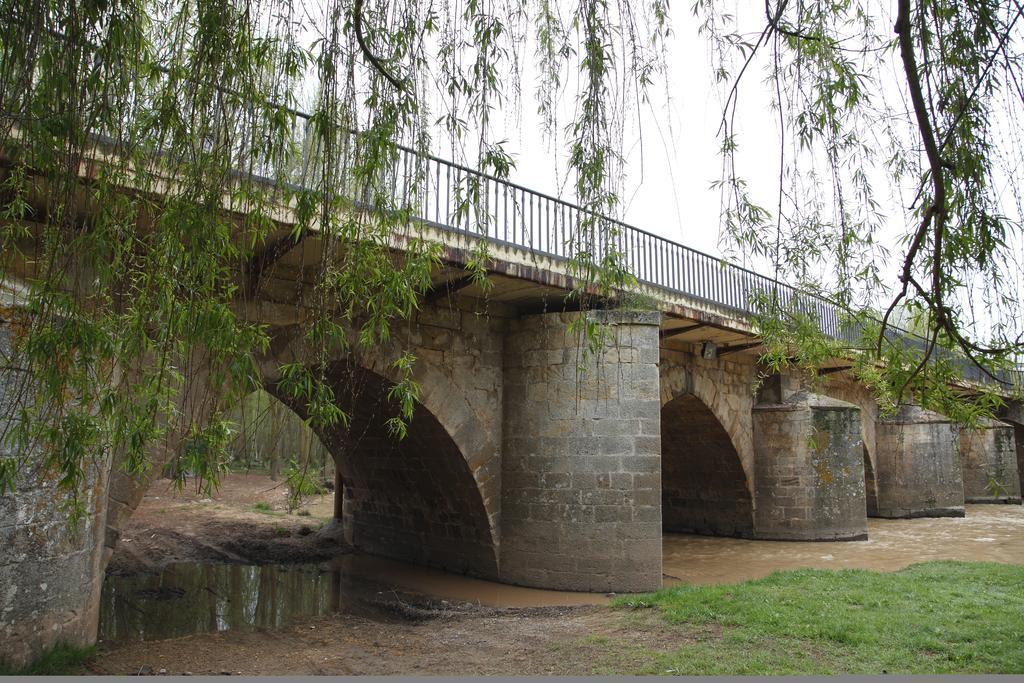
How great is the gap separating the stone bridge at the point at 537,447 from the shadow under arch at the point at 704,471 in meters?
0.04

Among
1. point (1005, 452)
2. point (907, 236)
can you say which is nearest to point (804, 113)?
point (907, 236)

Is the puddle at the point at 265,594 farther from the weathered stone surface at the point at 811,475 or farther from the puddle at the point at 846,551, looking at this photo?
the weathered stone surface at the point at 811,475

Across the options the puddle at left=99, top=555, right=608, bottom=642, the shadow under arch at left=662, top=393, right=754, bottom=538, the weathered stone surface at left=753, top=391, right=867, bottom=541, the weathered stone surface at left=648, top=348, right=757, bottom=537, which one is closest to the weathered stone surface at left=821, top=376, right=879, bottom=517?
Answer: the weathered stone surface at left=753, top=391, right=867, bottom=541

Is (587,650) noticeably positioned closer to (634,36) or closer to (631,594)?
(631,594)

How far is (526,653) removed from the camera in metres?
5.56

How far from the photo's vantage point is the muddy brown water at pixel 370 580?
7.35 meters

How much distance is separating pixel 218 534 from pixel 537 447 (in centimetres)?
639

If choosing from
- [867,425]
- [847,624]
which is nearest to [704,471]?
[867,425]

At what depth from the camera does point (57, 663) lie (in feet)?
13.3

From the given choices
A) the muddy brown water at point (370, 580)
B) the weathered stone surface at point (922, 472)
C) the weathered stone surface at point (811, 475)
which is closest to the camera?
the muddy brown water at point (370, 580)

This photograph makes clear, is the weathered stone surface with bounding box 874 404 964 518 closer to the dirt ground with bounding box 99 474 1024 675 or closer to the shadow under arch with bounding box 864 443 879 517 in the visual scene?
the shadow under arch with bounding box 864 443 879 517

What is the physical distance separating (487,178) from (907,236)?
6.00 ft

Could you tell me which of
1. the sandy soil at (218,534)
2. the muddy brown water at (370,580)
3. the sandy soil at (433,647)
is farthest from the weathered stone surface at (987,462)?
the sandy soil at (433,647)

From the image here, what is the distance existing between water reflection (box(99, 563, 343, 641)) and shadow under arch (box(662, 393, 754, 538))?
5936 mm
